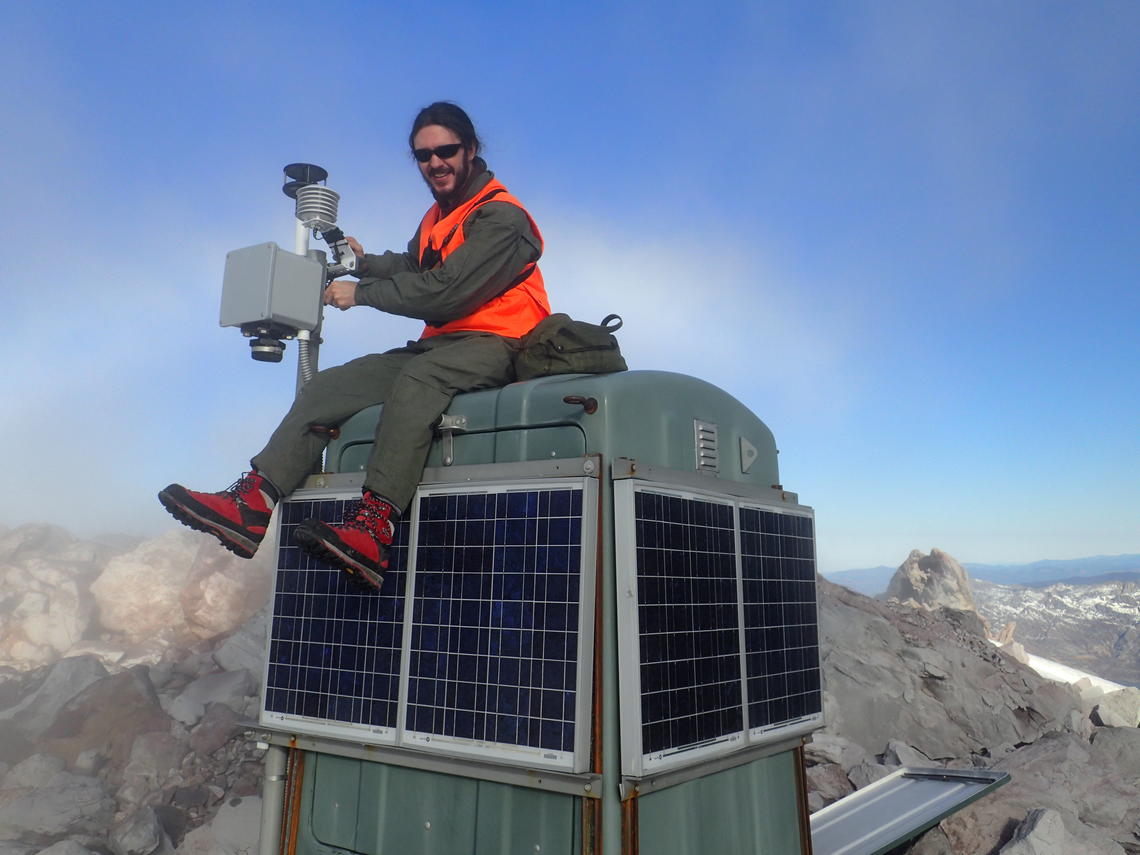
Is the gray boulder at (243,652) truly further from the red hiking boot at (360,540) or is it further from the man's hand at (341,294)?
the red hiking boot at (360,540)

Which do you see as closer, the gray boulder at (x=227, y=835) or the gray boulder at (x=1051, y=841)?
the gray boulder at (x=1051, y=841)

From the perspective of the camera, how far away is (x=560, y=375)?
3307 mm

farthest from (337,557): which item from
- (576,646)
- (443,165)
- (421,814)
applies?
(443,165)

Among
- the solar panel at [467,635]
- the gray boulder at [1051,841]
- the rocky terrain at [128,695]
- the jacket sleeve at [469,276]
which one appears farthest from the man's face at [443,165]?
the gray boulder at [1051,841]

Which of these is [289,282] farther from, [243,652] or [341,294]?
[243,652]

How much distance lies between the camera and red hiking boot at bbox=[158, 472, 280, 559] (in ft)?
10.3

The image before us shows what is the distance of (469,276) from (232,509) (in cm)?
140

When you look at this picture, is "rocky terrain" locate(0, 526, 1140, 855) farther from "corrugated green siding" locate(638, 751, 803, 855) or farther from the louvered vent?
the louvered vent

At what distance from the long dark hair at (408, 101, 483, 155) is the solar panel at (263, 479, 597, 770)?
1809 millimetres

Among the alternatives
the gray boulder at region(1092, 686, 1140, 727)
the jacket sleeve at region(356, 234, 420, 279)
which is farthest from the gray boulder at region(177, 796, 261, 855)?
the gray boulder at region(1092, 686, 1140, 727)

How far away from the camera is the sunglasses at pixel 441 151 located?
3.78 metres

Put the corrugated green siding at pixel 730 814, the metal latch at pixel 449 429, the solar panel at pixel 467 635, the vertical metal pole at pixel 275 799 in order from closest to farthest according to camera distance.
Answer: the solar panel at pixel 467 635, the corrugated green siding at pixel 730 814, the metal latch at pixel 449 429, the vertical metal pole at pixel 275 799

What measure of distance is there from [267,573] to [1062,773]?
29.6 ft

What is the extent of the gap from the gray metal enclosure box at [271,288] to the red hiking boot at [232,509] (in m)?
0.81
